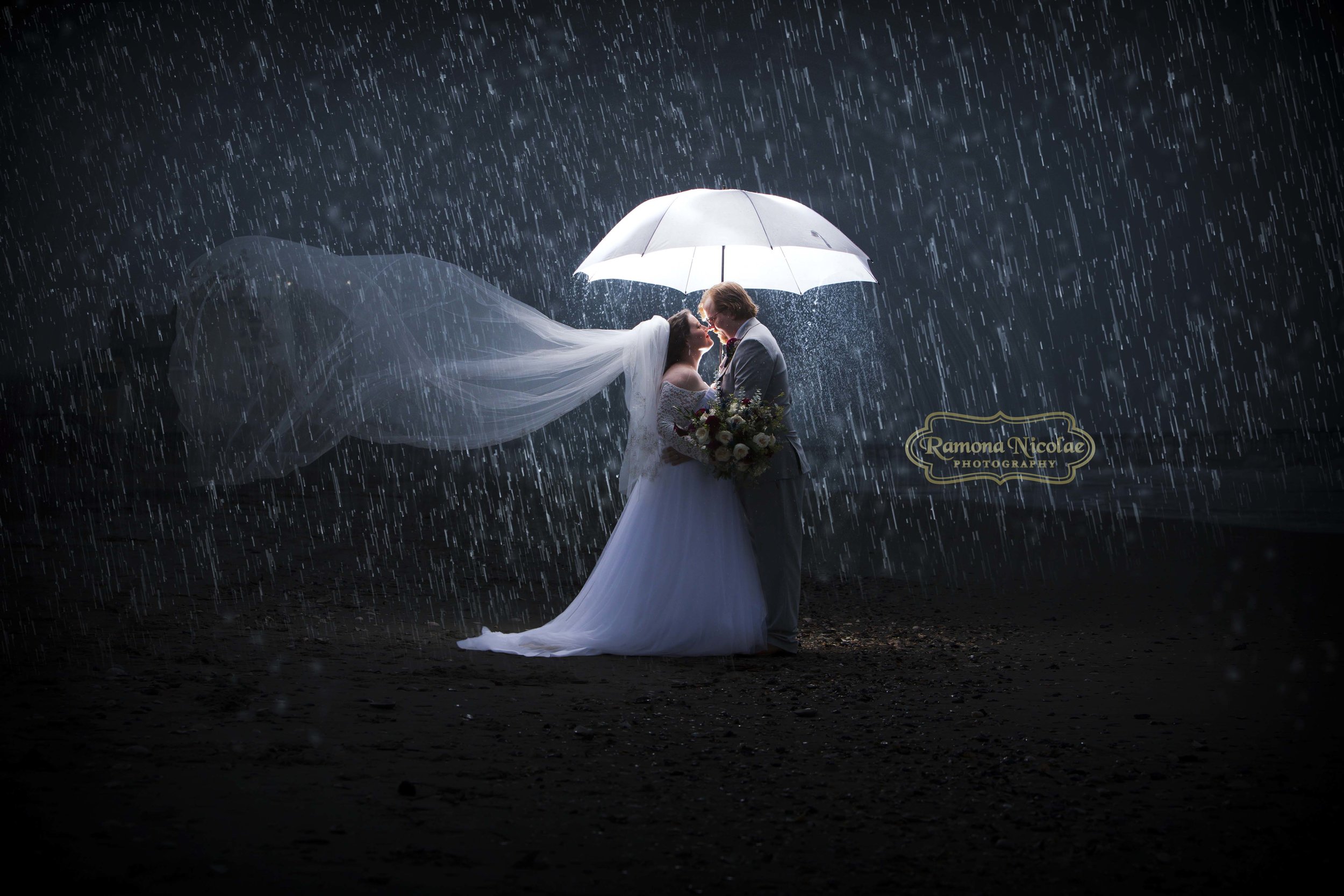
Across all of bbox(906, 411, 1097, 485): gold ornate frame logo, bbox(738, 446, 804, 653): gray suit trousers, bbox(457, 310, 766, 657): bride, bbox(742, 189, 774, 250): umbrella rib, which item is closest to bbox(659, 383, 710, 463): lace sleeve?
bbox(457, 310, 766, 657): bride

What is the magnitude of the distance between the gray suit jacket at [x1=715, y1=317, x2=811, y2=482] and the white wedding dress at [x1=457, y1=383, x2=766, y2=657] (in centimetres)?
20

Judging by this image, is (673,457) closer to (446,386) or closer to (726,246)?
(726,246)

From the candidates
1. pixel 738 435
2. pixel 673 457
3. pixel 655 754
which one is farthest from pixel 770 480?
pixel 655 754

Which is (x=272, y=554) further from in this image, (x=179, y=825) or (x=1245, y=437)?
(x=1245, y=437)

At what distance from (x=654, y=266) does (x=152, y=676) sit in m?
3.53

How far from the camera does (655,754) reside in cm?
288

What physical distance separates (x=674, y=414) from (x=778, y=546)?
35.2 inches

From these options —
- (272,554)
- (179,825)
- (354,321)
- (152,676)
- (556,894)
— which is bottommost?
(556,894)

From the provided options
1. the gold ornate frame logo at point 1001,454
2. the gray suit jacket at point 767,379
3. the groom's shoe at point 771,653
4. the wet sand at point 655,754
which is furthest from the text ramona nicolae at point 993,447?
the groom's shoe at point 771,653

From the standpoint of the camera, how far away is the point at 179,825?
2068mm

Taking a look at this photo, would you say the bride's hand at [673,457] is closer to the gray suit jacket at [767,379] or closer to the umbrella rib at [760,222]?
the gray suit jacket at [767,379]

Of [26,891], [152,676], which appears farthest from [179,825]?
[152,676]

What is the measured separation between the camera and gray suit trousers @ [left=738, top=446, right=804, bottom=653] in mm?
4703

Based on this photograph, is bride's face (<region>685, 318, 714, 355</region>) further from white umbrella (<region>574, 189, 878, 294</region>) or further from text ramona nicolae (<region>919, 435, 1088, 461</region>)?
text ramona nicolae (<region>919, 435, 1088, 461</region>)
